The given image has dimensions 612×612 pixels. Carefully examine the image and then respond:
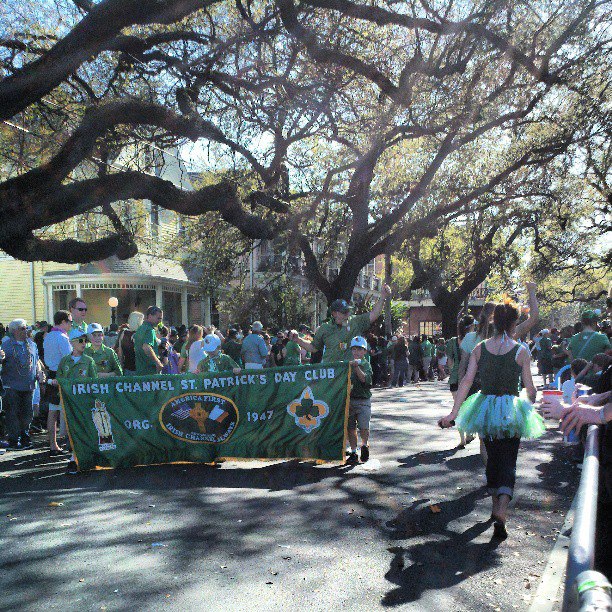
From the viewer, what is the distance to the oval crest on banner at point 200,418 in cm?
869

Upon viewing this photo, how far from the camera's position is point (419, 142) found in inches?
862

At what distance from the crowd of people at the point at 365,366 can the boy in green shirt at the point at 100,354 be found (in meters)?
0.01

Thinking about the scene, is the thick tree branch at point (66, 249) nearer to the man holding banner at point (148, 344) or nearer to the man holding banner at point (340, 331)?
the man holding banner at point (148, 344)

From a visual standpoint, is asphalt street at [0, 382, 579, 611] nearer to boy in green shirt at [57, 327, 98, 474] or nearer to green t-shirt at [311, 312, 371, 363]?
boy in green shirt at [57, 327, 98, 474]

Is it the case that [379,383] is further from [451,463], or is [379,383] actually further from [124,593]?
[124,593]

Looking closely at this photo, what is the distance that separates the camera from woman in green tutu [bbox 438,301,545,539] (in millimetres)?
5465

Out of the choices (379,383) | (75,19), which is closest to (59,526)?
(75,19)

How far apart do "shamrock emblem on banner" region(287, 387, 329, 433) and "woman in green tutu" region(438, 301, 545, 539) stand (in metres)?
3.04

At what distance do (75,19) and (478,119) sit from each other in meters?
9.18

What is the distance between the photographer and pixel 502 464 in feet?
18.2

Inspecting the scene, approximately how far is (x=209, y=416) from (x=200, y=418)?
0.12m

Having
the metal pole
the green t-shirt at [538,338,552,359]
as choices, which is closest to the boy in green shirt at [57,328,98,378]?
the metal pole

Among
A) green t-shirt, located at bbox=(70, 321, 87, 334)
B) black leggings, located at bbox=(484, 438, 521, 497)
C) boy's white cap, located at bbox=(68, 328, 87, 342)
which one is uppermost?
green t-shirt, located at bbox=(70, 321, 87, 334)

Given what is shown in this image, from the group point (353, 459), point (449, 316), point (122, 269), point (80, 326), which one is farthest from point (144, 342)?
point (449, 316)
